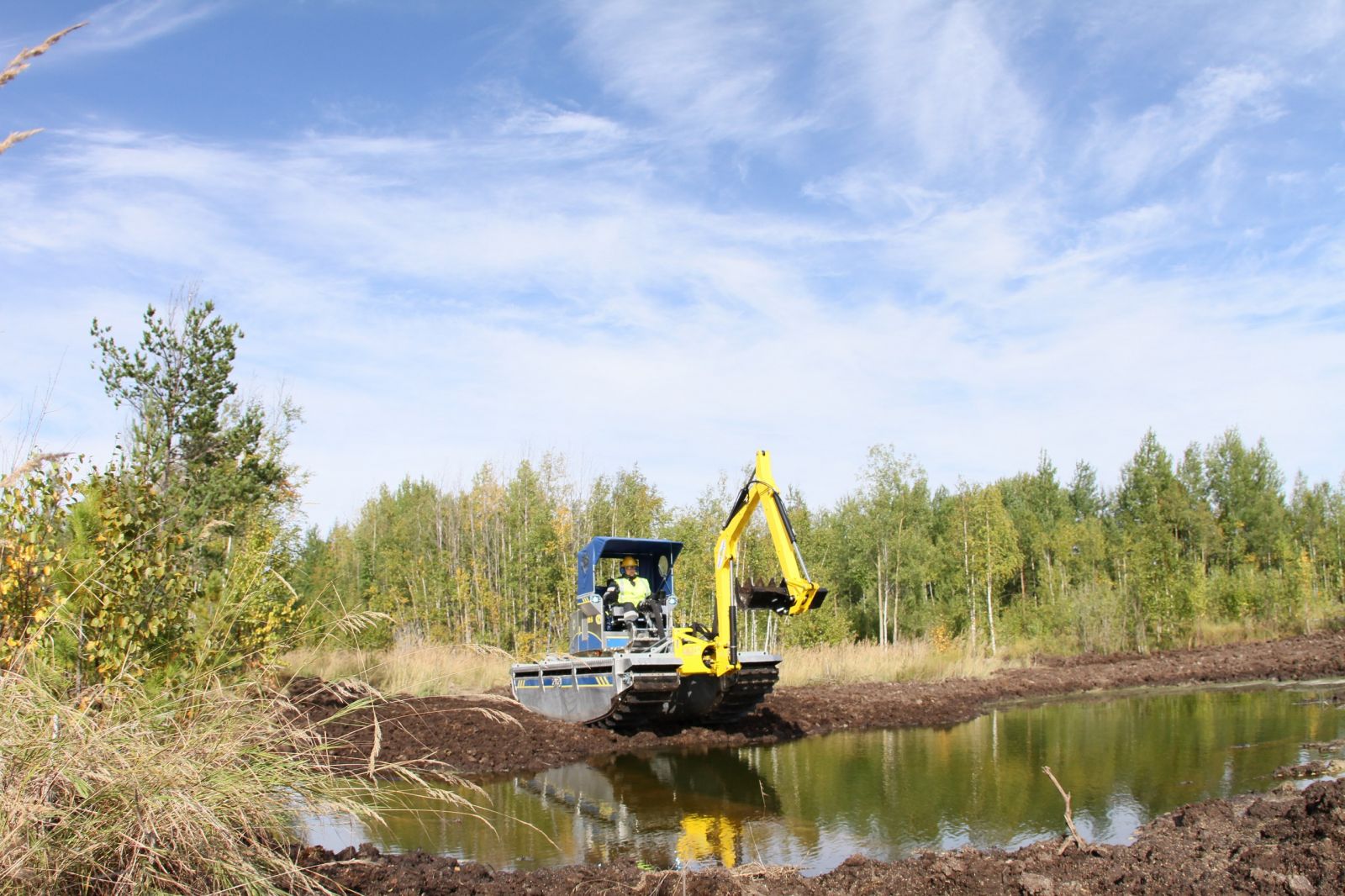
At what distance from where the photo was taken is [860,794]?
10.5 metres

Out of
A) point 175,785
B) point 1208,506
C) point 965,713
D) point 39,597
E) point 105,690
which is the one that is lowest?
point 965,713

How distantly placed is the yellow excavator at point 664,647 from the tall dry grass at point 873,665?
275 inches

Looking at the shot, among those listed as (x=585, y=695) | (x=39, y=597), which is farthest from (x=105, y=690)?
(x=585, y=695)

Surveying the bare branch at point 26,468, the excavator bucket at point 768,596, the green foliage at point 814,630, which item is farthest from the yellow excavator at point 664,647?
the green foliage at point 814,630

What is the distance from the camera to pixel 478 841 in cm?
864

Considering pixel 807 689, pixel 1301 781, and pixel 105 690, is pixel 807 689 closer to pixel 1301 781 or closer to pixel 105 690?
pixel 1301 781

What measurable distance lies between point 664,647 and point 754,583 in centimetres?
255

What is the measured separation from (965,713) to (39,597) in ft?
51.1

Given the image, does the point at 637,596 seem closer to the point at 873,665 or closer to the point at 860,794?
the point at 860,794

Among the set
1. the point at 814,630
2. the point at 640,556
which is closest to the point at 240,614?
the point at 640,556

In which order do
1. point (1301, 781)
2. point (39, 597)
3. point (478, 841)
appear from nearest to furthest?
point (39, 597)
point (478, 841)
point (1301, 781)

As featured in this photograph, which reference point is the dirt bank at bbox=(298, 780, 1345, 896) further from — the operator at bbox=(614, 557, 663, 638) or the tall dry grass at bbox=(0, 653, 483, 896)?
the operator at bbox=(614, 557, 663, 638)

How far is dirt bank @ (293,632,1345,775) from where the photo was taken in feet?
39.5

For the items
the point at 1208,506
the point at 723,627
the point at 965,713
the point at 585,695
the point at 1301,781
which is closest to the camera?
the point at 1301,781
